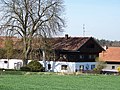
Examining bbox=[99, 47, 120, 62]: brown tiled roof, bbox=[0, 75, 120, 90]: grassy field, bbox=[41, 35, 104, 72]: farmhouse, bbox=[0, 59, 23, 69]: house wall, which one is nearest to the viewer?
bbox=[0, 75, 120, 90]: grassy field

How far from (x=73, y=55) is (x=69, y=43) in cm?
310

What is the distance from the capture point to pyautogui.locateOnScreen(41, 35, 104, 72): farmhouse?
70.6 meters

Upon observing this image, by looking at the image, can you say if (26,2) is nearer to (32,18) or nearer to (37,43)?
(32,18)

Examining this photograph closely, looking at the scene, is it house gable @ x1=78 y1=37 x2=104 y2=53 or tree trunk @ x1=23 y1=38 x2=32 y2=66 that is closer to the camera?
tree trunk @ x1=23 y1=38 x2=32 y2=66

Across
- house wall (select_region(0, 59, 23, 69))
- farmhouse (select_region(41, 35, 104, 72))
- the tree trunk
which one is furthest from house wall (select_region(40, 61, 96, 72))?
house wall (select_region(0, 59, 23, 69))

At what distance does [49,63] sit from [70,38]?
7.73m

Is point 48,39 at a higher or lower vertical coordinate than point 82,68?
higher

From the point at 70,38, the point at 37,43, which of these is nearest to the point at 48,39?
the point at 37,43

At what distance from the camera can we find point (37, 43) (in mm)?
64625

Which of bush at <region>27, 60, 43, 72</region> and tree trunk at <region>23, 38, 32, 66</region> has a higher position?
tree trunk at <region>23, 38, 32, 66</region>

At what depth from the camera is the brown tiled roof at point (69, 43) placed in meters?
72.1

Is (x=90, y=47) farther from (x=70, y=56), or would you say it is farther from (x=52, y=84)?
(x=52, y=84)

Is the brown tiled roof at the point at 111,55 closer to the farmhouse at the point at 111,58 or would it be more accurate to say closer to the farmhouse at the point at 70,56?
the farmhouse at the point at 111,58

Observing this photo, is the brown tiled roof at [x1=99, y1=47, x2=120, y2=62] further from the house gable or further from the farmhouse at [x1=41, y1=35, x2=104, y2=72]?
the farmhouse at [x1=41, y1=35, x2=104, y2=72]
